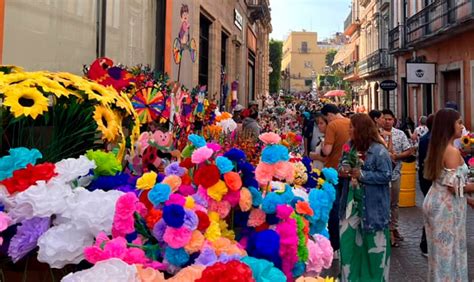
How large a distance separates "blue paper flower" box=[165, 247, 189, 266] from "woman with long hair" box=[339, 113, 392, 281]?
281cm

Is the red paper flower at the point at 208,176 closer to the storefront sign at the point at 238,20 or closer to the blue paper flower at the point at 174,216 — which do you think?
the blue paper flower at the point at 174,216

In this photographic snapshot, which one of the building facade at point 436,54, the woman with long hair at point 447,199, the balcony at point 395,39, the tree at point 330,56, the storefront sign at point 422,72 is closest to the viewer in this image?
the woman with long hair at point 447,199

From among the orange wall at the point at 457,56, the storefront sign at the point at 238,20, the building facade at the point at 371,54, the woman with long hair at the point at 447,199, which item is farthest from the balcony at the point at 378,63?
the woman with long hair at the point at 447,199

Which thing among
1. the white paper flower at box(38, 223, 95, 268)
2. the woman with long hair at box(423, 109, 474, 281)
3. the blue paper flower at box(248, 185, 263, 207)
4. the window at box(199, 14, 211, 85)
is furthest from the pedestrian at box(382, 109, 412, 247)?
the window at box(199, 14, 211, 85)

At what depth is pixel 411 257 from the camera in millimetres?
5535

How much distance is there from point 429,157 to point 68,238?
3371 mm

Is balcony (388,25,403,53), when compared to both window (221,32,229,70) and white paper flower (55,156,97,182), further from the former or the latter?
white paper flower (55,156,97,182)

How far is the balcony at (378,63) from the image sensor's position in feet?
87.6

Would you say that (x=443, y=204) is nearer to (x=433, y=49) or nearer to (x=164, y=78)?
(x=164, y=78)

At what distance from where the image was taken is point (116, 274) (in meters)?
1.44

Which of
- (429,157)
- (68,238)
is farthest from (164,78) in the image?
(68,238)

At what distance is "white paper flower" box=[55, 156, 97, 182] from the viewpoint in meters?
1.90

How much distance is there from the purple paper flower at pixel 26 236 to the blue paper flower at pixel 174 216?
0.51 metres

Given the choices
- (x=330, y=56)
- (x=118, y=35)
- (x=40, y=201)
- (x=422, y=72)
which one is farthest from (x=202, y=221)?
(x=330, y=56)
